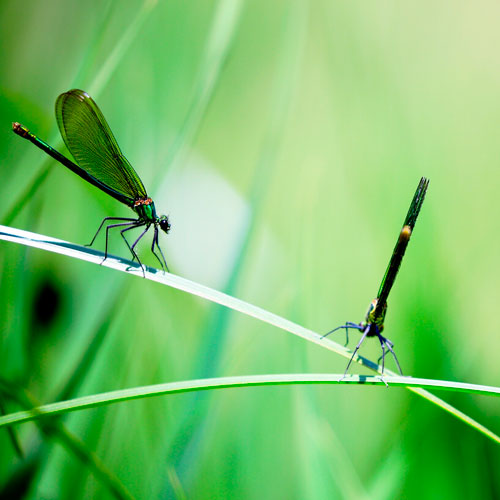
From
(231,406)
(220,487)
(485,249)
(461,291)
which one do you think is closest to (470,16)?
(485,249)

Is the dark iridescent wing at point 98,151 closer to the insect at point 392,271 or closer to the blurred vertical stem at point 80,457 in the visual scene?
the blurred vertical stem at point 80,457

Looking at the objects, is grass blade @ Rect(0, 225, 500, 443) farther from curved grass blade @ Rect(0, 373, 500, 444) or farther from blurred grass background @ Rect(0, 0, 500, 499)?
blurred grass background @ Rect(0, 0, 500, 499)

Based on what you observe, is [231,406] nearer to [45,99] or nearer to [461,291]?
[461,291]

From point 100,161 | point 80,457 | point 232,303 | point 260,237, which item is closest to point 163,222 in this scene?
point 100,161

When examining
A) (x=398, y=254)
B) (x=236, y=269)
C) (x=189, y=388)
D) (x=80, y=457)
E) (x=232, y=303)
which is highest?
(x=398, y=254)

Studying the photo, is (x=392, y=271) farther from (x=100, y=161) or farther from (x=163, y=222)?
(x=100, y=161)

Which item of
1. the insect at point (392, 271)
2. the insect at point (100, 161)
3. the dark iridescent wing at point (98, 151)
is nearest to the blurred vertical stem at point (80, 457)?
the insect at point (100, 161)

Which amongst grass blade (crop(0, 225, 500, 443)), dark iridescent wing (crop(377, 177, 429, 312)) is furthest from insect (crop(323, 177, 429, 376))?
grass blade (crop(0, 225, 500, 443))
